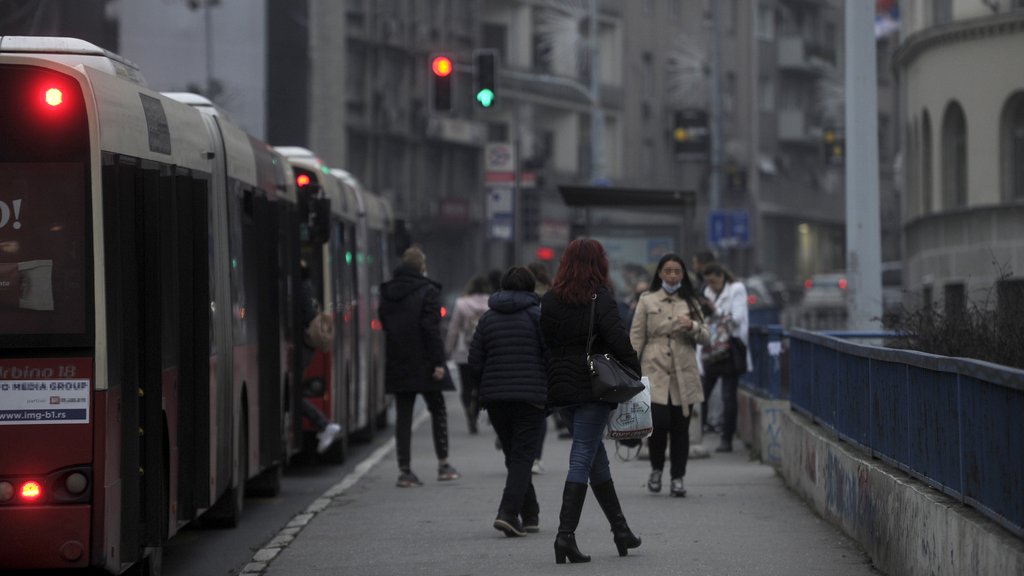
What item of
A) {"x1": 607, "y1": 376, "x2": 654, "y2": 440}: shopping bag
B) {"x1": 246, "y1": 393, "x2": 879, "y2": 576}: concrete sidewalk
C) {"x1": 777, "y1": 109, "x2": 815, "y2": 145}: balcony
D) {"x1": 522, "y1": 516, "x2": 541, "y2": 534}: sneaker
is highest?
{"x1": 777, "y1": 109, "x2": 815, "y2": 145}: balcony

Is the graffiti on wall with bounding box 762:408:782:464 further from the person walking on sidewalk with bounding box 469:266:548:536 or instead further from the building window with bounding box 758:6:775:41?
the building window with bounding box 758:6:775:41

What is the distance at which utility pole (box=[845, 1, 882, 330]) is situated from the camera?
17609mm

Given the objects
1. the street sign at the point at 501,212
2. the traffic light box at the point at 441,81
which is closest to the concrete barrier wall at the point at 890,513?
the traffic light box at the point at 441,81

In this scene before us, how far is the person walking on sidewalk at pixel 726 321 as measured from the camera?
60.1 ft

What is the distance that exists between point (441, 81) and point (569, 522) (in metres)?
15.2

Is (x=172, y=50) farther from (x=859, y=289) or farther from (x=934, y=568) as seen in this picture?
(x=934, y=568)

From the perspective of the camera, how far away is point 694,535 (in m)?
11.9

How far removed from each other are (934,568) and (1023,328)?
2098 mm

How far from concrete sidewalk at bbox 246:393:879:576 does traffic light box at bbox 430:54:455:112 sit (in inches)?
359

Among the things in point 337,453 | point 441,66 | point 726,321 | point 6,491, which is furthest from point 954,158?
point 6,491

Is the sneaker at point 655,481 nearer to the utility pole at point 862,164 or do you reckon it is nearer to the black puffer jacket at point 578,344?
the black puffer jacket at point 578,344

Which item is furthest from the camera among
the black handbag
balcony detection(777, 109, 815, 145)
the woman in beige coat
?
balcony detection(777, 109, 815, 145)

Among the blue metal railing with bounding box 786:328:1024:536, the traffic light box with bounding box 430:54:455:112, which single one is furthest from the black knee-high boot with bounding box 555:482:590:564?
the traffic light box with bounding box 430:54:455:112

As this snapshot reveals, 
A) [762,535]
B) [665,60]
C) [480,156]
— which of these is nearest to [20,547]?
[762,535]
